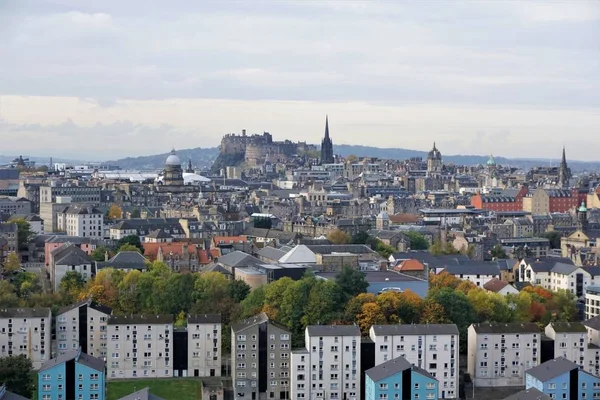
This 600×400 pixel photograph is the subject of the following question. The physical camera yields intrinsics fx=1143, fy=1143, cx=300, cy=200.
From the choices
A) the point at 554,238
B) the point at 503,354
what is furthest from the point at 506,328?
the point at 554,238

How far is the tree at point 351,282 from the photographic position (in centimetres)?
4722

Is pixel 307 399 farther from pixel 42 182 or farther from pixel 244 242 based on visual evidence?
pixel 42 182

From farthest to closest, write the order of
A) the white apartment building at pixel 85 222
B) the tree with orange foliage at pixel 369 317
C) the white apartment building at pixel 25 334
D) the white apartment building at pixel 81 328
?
the white apartment building at pixel 85 222 → the white apartment building at pixel 81 328 → the tree with orange foliage at pixel 369 317 → the white apartment building at pixel 25 334

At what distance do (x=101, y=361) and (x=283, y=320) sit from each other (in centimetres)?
784

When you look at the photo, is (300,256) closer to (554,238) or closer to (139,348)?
(139,348)

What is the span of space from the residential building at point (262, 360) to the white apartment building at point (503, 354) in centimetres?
721

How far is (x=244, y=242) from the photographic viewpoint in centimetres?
6731

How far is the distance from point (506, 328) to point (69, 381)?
1608 centimetres

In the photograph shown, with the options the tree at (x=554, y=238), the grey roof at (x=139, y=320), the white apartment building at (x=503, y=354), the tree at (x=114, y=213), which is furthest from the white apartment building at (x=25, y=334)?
the tree at (x=554, y=238)

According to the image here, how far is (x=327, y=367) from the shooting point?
40281 millimetres

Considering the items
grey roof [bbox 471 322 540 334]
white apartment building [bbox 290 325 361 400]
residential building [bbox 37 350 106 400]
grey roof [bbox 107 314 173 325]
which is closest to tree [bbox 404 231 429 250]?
grey roof [bbox 471 322 540 334]

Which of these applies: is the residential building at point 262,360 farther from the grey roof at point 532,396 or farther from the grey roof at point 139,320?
the grey roof at point 532,396

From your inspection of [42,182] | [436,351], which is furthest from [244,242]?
[42,182]

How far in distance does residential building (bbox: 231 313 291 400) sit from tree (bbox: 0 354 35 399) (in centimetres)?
729
